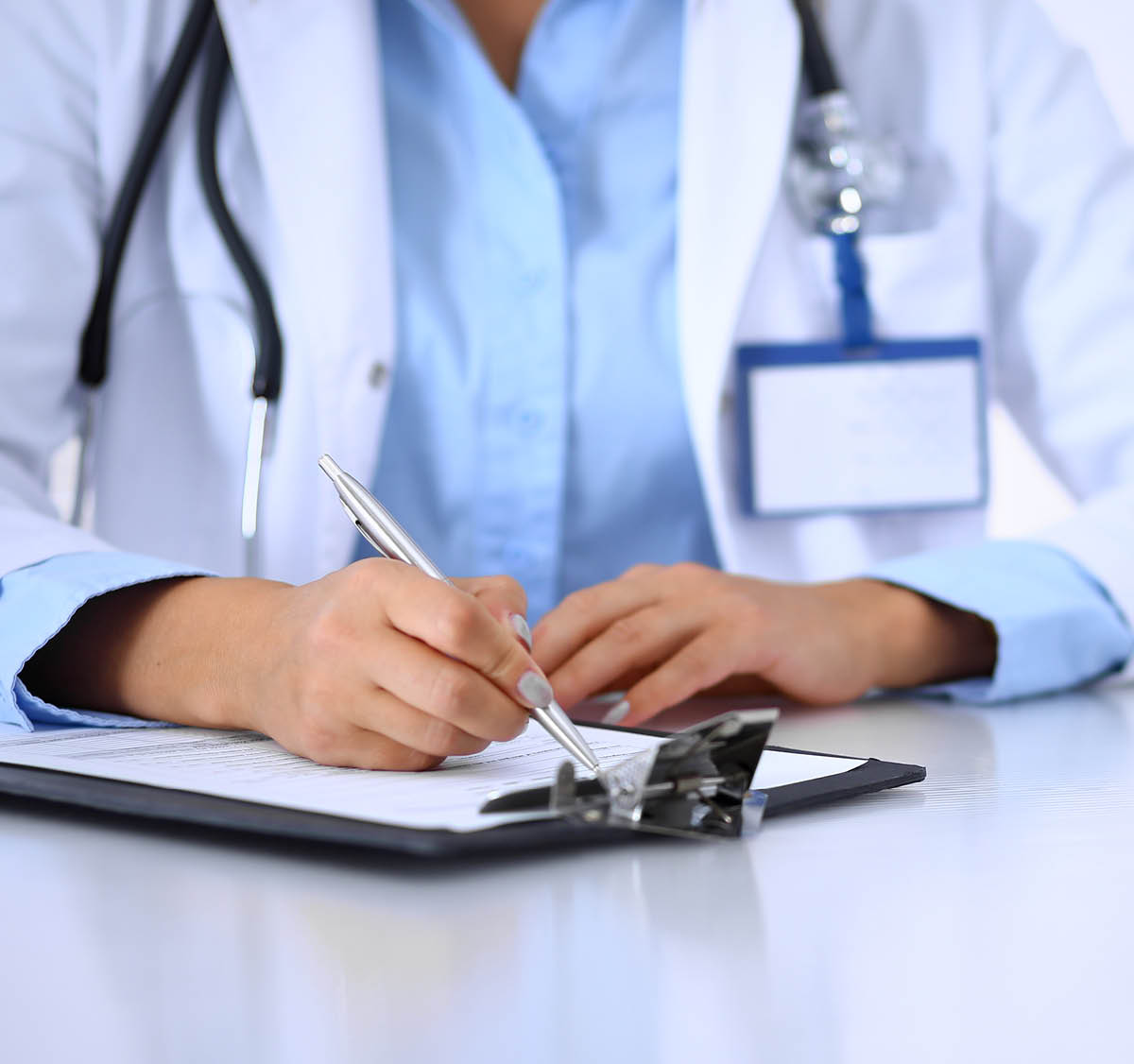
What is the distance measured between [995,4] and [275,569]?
800 mm

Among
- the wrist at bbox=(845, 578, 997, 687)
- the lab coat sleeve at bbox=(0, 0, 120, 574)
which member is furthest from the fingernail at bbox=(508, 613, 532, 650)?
the lab coat sleeve at bbox=(0, 0, 120, 574)

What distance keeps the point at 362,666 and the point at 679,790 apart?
0.12 meters

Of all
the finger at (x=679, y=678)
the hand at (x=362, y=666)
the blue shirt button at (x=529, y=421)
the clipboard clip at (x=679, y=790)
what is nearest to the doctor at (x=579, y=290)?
the blue shirt button at (x=529, y=421)

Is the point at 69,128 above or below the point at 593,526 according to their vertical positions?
above

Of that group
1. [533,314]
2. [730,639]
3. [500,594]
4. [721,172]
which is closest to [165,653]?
[500,594]

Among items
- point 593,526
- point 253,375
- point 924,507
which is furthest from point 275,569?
point 924,507

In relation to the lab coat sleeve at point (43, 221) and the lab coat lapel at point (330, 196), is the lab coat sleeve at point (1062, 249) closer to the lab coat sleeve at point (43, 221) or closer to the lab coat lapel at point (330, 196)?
the lab coat lapel at point (330, 196)

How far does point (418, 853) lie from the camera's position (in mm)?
351

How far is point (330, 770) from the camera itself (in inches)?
17.7

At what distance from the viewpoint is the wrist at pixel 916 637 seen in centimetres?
75

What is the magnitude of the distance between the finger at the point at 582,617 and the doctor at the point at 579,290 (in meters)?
0.20

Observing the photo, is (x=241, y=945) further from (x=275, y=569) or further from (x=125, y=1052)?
(x=275, y=569)

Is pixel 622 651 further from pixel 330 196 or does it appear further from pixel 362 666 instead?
pixel 330 196

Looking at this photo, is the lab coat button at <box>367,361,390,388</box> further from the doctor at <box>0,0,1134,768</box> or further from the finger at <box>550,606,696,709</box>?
the finger at <box>550,606,696,709</box>
